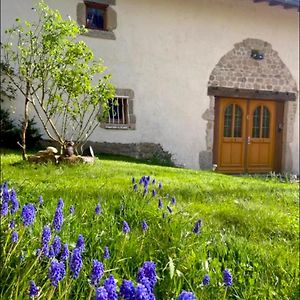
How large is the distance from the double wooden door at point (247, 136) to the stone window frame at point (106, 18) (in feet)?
11.7

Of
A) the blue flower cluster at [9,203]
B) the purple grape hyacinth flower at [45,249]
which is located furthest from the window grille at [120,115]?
the purple grape hyacinth flower at [45,249]

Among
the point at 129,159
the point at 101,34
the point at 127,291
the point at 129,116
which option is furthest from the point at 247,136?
the point at 127,291

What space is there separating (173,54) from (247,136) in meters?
3.28

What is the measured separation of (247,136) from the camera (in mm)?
12219

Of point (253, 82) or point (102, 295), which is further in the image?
point (253, 82)

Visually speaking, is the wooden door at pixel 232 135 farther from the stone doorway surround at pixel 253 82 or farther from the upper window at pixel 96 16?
the upper window at pixel 96 16

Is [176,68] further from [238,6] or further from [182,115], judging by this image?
[238,6]

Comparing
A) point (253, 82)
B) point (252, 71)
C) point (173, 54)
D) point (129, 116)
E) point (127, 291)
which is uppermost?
point (173, 54)

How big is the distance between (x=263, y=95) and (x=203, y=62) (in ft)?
6.96

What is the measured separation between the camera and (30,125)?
930cm

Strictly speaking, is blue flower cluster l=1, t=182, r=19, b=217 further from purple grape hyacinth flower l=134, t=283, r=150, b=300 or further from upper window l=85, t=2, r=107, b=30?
upper window l=85, t=2, r=107, b=30

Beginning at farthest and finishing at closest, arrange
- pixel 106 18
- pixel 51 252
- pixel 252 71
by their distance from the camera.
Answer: pixel 252 71, pixel 106 18, pixel 51 252

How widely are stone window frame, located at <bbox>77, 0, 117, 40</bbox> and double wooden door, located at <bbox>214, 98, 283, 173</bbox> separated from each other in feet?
11.7

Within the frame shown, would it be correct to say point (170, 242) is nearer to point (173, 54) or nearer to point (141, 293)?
point (141, 293)
